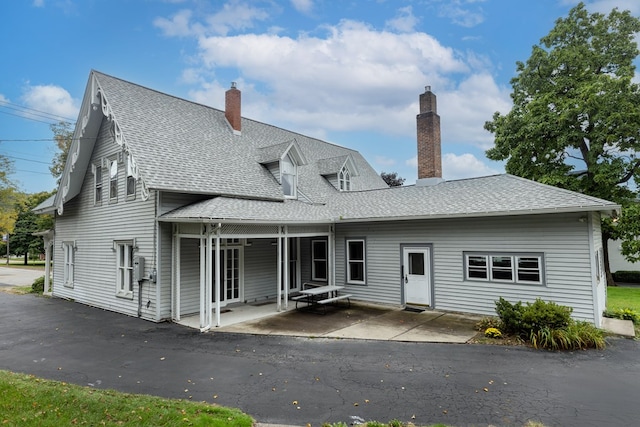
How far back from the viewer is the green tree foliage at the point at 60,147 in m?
33.5

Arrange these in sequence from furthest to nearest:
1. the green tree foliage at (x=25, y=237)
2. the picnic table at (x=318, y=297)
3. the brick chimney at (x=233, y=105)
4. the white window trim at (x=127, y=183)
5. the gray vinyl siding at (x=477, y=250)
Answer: the green tree foliage at (x=25, y=237)
the brick chimney at (x=233, y=105)
the picnic table at (x=318, y=297)
the white window trim at (x=127, y=183)
the gray vinyl siding at (x=477, y=250)

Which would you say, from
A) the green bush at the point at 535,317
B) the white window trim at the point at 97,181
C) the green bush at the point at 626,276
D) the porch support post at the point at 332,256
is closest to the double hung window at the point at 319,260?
the porch support post at the point at 332,256

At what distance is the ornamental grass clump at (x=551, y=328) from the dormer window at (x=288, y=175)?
9.72 m

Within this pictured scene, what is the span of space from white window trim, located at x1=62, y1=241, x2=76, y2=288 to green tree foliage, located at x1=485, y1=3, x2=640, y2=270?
931 inches

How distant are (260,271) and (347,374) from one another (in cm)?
807

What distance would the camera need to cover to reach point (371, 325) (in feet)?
33.4

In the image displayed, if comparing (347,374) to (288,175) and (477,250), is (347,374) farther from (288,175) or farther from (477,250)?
(288,175)

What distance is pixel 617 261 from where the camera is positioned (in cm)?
2672

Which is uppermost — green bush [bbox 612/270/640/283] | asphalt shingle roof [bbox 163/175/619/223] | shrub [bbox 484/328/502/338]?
asphalt shingle roof [bbox 163/175/619/223]

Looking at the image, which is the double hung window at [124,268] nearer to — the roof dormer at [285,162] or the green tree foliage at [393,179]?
the roof dormer at [285,162]

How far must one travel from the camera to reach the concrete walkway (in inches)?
359

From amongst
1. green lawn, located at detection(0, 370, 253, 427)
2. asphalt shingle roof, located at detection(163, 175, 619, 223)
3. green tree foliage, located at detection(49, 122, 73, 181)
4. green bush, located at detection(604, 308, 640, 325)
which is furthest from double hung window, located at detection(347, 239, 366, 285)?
green tree foliage, located at detection(49, 122, 73, 181)

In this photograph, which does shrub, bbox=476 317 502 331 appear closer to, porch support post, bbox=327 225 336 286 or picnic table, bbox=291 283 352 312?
picnic table, bbox=291 283 352 312

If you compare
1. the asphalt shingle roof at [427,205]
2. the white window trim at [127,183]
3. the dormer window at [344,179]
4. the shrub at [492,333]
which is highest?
the dormer window at [344,179]
